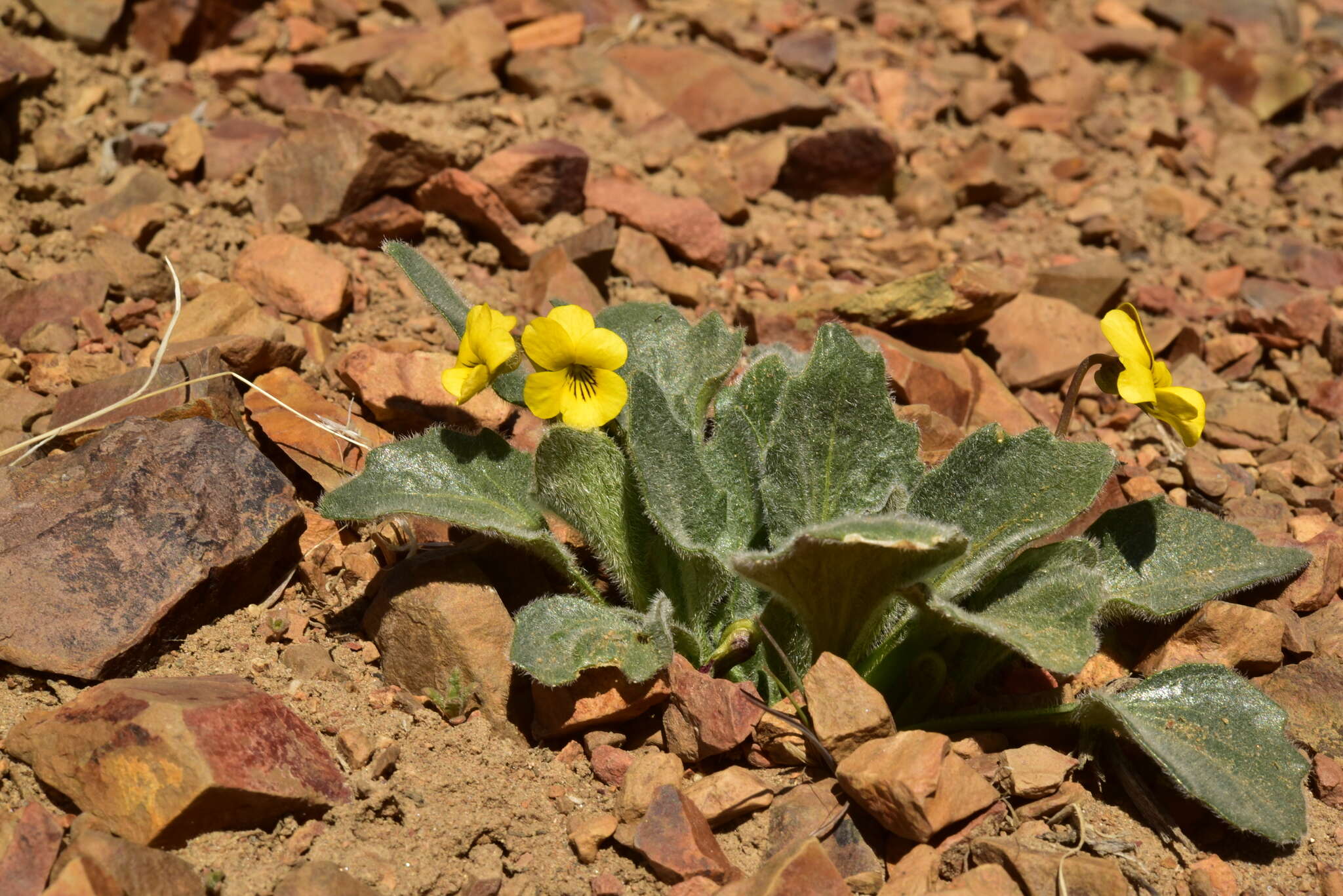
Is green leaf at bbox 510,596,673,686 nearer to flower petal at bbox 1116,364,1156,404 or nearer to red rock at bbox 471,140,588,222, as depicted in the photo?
flower petal at bbox 1116,364,1156,404

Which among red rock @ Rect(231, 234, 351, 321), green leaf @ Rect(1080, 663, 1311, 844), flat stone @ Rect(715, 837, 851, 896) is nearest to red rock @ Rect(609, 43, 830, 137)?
red rock @ Rect(231, 234, 351, 321)

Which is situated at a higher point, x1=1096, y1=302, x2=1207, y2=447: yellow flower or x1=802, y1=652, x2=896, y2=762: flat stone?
x1=1096, y1=302, x2=1207, y2=447: yellow flower

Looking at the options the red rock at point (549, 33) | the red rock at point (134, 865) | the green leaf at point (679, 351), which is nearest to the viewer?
the red rock at point (134, 865)

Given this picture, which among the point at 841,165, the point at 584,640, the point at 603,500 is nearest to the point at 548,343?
the point at 603,500

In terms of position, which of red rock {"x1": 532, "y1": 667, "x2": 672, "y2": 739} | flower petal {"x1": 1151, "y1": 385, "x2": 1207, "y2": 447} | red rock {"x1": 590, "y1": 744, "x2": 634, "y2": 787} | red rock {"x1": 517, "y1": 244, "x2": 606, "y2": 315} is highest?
flower petal {"x1": 1151, "y1": 385, "x2": 1207, "y2": 447}

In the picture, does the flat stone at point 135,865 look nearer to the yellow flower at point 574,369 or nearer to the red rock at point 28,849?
the red rock at point 28,849

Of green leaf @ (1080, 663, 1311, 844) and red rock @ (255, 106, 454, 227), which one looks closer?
green leaf @ (1080, 663, 1311, 844)

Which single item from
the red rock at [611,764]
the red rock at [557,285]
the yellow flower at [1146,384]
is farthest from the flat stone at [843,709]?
the red rock at [557,285]

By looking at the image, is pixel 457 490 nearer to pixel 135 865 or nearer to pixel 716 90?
pixel 135 865
